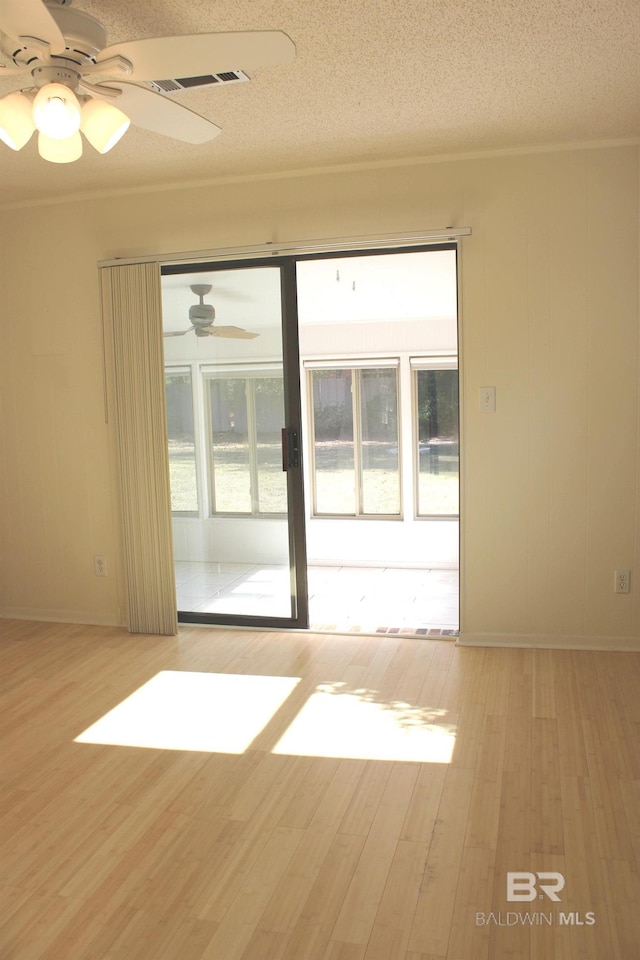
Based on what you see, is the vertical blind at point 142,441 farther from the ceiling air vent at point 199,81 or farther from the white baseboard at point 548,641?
the ceiling air vent at point 199,81

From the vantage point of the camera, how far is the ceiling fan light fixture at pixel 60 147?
234 cm

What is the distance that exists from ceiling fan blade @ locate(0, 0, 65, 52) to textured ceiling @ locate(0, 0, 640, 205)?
47cm

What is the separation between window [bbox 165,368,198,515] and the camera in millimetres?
4699

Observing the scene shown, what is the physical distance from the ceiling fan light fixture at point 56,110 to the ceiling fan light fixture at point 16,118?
12cm

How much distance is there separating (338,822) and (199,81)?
244 cm

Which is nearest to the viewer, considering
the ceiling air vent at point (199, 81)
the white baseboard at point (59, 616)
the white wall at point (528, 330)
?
the ceiling air vent at point (199, 81)

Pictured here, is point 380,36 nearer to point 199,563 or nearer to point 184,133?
point 184,133

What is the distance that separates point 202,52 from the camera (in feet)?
6.70

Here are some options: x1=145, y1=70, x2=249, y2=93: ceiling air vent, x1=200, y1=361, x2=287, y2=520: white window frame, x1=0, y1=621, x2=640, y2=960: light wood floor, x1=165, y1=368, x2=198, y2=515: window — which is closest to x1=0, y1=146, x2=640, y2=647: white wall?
x1=0, y1=621, x2=640, y2=960: light wood floor

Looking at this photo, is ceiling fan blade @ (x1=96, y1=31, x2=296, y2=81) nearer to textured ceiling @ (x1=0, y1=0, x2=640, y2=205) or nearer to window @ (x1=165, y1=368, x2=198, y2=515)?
textured ceiling @ (x1=0, y1=0, x2=640, y2=205)

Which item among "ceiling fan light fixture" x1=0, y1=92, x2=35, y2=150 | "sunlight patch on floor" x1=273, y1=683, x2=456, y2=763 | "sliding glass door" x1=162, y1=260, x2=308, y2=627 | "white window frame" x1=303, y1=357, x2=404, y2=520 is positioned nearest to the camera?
"ceiling fan light fixture" x1=0, y1=92, x2=35, y2=150

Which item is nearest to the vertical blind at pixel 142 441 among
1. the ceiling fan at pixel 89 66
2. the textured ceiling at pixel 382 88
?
the textured ceiling at pixel 382 88

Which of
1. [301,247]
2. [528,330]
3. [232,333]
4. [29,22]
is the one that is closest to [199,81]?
[29,22]

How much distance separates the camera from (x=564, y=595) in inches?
165
